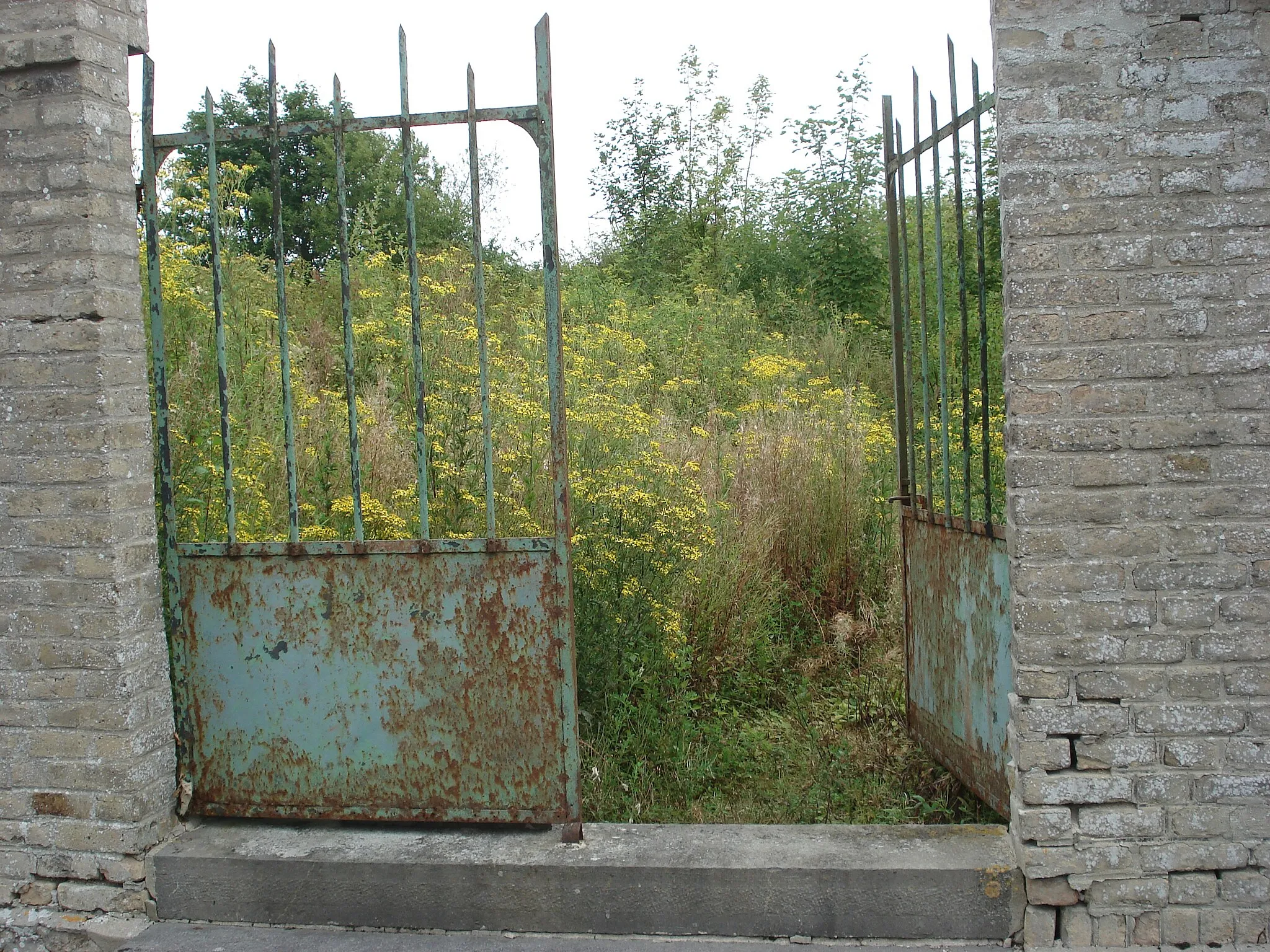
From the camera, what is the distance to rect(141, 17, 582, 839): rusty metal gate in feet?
10.9

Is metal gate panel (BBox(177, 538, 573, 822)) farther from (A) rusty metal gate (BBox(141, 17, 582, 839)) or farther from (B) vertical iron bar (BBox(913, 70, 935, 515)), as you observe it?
(B) vertical iron bar (BBox(913, 70, 935, 515))

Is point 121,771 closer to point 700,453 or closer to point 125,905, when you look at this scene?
point 125,905

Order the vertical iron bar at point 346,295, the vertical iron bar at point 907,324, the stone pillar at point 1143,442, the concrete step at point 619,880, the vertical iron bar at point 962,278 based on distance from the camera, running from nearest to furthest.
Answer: the stone pillar at point 1143,442 → the concrete step at point 619,880 → the vertical iron bar at point 346,295 → the vertical iron bar at point 962,278 → the vertical iron bar at point 907,324

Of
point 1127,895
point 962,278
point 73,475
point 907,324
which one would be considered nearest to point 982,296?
point 962,278

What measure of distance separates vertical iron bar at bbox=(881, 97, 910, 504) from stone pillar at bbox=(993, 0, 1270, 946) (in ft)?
4.61

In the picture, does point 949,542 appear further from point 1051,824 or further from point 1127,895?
point 1127,895

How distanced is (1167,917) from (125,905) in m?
3.44

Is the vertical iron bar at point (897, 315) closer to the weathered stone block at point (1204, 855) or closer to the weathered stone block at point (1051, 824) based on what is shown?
the weathered stone block at point (1051, 824)

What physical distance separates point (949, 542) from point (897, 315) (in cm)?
119

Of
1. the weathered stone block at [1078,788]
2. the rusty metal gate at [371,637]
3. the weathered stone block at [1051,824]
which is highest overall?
the rusty metal gate at [371,637]

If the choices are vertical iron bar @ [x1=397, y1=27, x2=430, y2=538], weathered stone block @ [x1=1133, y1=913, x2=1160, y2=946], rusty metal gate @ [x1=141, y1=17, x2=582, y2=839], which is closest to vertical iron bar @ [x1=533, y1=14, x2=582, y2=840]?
rusty metal gate @ [x1=141, y1=17, x2=582, y2=839]

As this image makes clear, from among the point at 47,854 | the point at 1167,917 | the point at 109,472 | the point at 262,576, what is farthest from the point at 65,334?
the point at 1167,917

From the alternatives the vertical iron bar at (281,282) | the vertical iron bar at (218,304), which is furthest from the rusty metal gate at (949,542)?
the vertical iron bar at (218,304)

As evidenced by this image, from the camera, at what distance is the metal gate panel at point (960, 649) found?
345 cm
